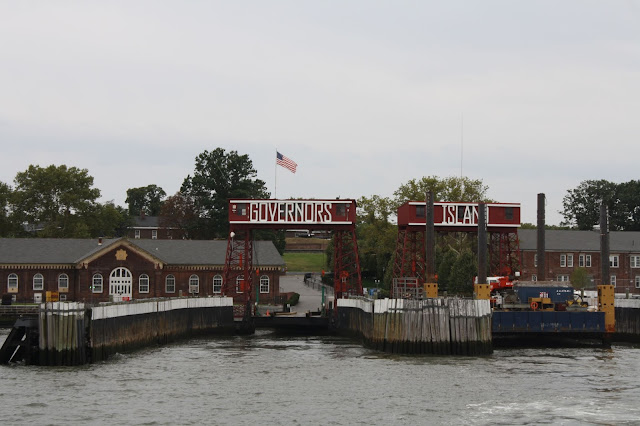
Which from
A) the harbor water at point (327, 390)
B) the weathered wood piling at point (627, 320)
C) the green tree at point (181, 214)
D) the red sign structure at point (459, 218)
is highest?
the green tree at point (181, 214)

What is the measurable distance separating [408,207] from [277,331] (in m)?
13.0

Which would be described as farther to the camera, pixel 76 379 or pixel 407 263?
pixel 407 263

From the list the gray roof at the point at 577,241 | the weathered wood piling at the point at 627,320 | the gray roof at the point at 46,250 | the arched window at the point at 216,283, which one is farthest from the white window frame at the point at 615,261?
the gray roof at the point at 46,250

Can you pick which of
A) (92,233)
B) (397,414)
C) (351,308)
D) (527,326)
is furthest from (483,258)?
(92,233)

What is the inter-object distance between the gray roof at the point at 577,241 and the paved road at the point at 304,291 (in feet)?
75.8

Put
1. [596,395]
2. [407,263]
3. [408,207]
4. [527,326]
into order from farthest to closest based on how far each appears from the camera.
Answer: [407,263] → [408,207] → [527,326] → [596,395]

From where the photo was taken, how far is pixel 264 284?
294 ft

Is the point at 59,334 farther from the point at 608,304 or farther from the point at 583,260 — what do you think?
the point at 583,260

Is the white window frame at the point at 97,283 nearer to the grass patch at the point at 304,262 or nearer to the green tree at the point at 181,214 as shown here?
the green tree at the point at 181,214

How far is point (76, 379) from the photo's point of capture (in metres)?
39.2

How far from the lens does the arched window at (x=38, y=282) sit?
286 feet

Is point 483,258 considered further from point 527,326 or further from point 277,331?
point 277,331

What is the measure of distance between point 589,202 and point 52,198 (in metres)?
90.9

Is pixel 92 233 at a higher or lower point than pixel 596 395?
higher
